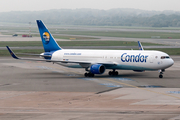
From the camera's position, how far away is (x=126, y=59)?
151 ft

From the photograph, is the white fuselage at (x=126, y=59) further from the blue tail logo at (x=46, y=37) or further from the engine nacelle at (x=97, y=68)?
the blue tail logo at (x=46, y=37)

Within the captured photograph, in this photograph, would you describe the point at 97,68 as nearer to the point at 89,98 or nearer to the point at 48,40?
the point at 48,40

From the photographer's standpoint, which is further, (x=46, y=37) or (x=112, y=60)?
(x=46, y=37)

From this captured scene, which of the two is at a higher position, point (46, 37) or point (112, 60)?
point (46, 37)

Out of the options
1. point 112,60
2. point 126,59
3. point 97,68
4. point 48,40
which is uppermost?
point 48,40

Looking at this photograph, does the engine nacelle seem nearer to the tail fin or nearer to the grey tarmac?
the grey tarmac

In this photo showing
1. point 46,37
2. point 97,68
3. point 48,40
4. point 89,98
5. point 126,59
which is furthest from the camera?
point 46,37

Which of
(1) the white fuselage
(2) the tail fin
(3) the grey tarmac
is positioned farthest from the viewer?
(2) the tail fin

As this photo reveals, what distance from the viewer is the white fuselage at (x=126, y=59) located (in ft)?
146

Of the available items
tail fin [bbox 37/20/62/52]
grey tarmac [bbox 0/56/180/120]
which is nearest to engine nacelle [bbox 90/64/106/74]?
grey tarmac [bbox 0/56/180/120]

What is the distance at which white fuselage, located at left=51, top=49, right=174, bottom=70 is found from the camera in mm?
44531

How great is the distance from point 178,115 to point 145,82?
1751cm

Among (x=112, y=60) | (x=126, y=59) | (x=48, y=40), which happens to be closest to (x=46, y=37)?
(x=48, y=40)

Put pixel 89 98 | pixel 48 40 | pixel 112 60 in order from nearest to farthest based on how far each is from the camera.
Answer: pixel 89 98 → pixel 112 60 → pixel 48 40
